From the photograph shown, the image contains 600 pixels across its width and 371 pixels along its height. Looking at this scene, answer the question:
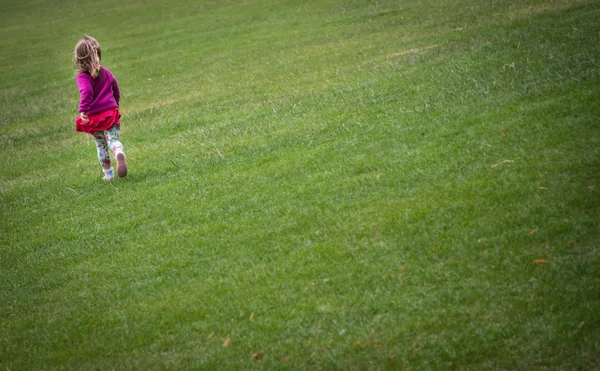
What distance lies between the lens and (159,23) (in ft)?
99.7

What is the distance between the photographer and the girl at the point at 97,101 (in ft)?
29.4

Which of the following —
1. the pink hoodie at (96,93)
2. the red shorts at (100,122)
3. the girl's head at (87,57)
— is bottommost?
the red shorts at (100,122)

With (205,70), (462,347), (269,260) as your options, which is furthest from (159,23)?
(462,347)

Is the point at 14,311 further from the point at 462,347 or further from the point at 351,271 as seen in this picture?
the point at 462,347

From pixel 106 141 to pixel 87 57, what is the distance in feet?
3.91

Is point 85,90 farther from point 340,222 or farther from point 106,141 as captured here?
point 340,222

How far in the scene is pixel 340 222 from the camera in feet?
20.5

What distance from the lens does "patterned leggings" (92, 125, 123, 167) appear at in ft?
30.0

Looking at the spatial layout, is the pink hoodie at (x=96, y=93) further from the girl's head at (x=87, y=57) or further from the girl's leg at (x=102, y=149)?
the girl's leg at (x=102, y=149)

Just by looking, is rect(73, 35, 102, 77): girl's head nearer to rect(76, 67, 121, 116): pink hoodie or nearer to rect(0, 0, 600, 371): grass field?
rect(76, 67, 121, 116): pink hoodie

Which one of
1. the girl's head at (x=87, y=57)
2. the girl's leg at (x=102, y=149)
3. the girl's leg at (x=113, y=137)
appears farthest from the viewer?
the girl's leg at (x=102, y=149)

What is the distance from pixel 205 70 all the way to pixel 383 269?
1330cm

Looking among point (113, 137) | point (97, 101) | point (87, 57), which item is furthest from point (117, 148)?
point (87, 57)

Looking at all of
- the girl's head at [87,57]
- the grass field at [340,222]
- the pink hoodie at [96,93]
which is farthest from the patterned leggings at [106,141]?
the girl's head at [87,57]
